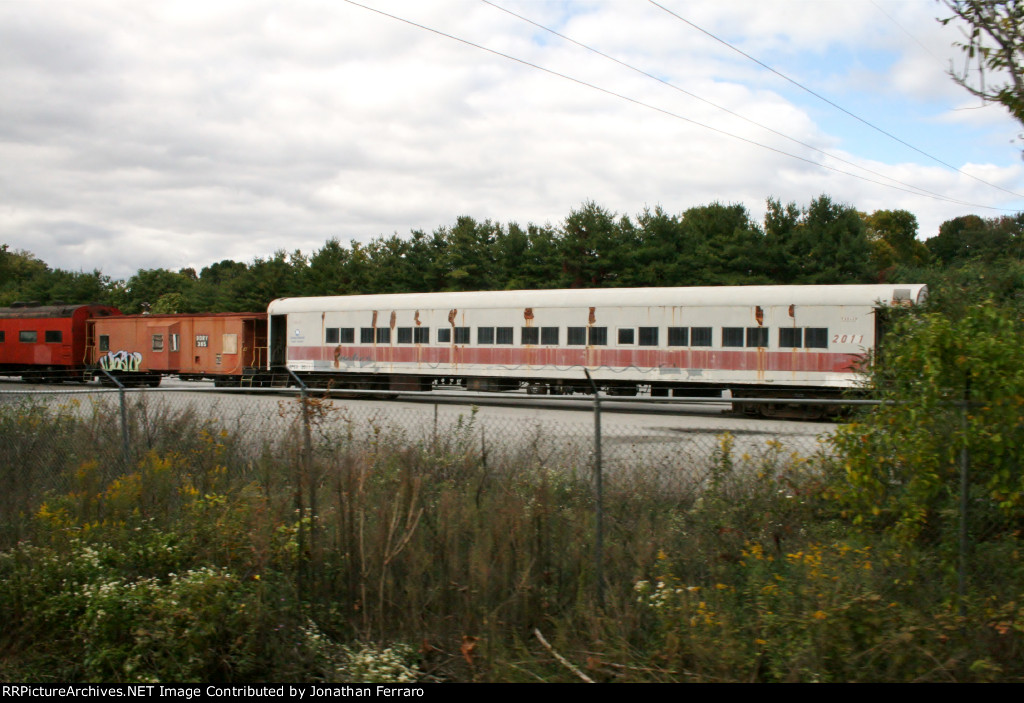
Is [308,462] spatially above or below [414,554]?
above

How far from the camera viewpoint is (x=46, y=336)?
114 feet

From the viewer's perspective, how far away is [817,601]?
4.66 m

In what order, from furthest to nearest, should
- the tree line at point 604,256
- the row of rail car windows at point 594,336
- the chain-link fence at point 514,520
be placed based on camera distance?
the tree line at point 604,256 → the row of rail car windows at point 594,336 → the chain-link fence at point 514,520

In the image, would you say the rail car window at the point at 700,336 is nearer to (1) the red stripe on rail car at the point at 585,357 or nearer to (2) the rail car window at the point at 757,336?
(1) the red stripe on rail car at the point at 585,357

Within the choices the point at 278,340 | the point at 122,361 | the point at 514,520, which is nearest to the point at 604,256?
the point at 278,340

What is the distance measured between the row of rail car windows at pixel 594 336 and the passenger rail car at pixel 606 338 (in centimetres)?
3

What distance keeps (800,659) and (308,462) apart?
3859 millimetres

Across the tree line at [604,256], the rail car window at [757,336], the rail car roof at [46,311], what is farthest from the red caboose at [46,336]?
the rail car window at [757,336]

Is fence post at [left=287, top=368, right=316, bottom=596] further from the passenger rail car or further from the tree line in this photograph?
the tree line

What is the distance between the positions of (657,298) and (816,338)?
4198 mm

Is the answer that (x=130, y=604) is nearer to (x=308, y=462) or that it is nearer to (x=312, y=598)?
(x=312, y=598)

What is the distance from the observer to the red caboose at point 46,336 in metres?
34.2
